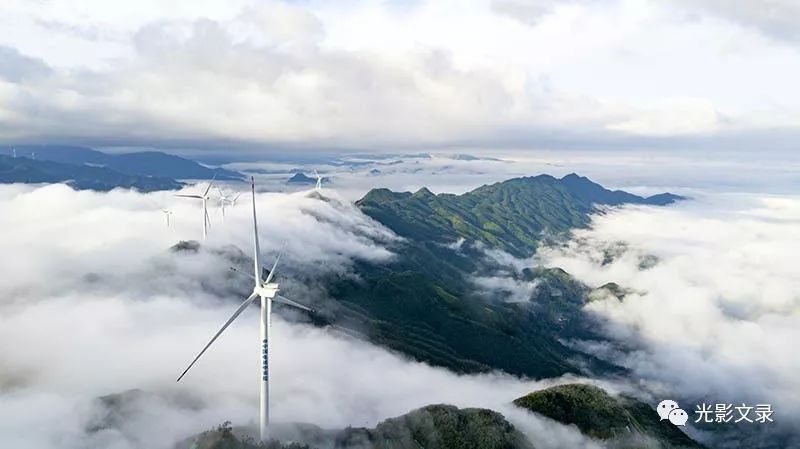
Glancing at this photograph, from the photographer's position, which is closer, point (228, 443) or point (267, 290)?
point (267, 290)

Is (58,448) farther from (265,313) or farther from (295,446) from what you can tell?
(265,313)

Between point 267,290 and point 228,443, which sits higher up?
point 267,290

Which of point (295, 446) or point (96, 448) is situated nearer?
point (295, 446)

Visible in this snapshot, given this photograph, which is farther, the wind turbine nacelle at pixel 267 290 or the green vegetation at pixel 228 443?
the green vegetation at pixel 228 443

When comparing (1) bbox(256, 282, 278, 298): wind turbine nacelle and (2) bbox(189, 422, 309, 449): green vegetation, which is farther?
(2) bbox(189, 422, 309, 449): green vegetation

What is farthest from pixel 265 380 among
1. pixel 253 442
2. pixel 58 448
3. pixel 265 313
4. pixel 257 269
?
pixel 58 448

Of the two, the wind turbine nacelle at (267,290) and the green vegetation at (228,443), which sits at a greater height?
the wind turbine nacelle at (267,290)

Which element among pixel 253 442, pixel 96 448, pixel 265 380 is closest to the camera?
pixel 265 380

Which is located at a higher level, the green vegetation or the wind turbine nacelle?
the wind turbine nacelle
